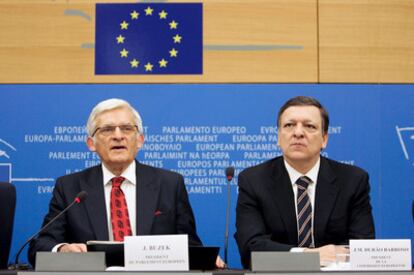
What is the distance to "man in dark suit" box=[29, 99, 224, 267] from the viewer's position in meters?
3.56

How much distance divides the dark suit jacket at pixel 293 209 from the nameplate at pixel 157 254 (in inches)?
34.3

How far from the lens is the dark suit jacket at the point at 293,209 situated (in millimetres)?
3486

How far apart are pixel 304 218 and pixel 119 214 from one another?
985 millimetres

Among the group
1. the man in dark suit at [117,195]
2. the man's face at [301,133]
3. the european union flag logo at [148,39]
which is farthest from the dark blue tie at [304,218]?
the european union flag logo at [148,39]

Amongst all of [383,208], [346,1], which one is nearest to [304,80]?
[346,1]

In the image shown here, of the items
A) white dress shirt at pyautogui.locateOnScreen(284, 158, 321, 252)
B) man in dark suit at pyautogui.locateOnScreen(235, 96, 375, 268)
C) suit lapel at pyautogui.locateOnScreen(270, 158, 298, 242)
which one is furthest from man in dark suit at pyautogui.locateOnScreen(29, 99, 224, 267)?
white dress shirt at pyautogui.locateOnScreen(284, 158, 321, 252)

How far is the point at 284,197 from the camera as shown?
3.55 meters

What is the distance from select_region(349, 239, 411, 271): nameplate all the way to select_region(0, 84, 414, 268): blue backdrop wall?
2.29 metres

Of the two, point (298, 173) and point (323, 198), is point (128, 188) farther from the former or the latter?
point (323, 198)

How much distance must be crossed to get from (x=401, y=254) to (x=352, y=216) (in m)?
1.01

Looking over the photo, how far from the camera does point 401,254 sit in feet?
8.42

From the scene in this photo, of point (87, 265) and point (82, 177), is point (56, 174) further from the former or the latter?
point (87, 265)

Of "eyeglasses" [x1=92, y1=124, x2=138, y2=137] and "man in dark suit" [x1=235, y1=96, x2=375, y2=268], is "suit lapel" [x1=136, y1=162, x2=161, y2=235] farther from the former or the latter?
"man in dark suit" [x1=235, y1=96, x2=375, y2=268]

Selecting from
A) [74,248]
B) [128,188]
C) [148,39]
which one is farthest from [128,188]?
[148,39]
